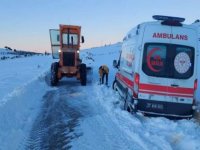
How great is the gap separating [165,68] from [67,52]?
34.3 ft

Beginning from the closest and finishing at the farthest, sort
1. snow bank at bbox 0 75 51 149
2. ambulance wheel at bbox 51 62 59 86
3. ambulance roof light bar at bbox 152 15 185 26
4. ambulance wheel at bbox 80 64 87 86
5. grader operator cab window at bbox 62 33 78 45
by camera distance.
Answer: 1. snow bank at bbox 0 75 51 149
2. ambulance roof light bar at bbox 152 15 185 26
3. ambulance wheel at bbox 51 62 59 86
4. ambulance wheel at bbox 80 64 87 86
5. grader operator cab window at bbox 62 33 78 45

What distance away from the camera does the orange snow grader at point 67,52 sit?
19.1 m

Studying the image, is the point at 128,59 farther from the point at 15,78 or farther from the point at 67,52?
the point at 15,78

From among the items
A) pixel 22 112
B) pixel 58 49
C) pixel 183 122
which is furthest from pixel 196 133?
pixel 58 49

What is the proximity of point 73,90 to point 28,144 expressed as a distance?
9101 mm

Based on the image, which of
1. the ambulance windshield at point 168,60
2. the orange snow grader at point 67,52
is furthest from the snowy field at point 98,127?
the orange snow grader at point 67,52

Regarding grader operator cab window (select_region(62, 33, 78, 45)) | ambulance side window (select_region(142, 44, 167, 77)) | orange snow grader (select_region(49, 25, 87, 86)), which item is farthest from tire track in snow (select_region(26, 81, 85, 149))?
grader operator cab window (select_region(62, 33, 78, 45))

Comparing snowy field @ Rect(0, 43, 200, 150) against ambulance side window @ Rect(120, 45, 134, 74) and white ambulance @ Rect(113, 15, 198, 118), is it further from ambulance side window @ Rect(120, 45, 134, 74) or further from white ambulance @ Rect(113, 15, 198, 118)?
ambulance side window @ Rect(120, 45, 134, 74)

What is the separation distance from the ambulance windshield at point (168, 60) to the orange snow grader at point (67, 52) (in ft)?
30.9

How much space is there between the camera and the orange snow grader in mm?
19125

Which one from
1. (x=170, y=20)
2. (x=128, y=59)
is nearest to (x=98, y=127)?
(x=128, y=59)

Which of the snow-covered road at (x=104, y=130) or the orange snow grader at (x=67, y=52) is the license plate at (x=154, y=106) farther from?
the orange snow grader at (x=67, y=52)

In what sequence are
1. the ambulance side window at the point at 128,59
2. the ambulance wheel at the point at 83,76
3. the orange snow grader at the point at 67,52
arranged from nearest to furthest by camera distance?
the ambulance side window at the point at 128,59 < the ambulance wheel at the point at 83,76 < the orange snow grader at the point at 67,52

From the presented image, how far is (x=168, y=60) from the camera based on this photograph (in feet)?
31.7
